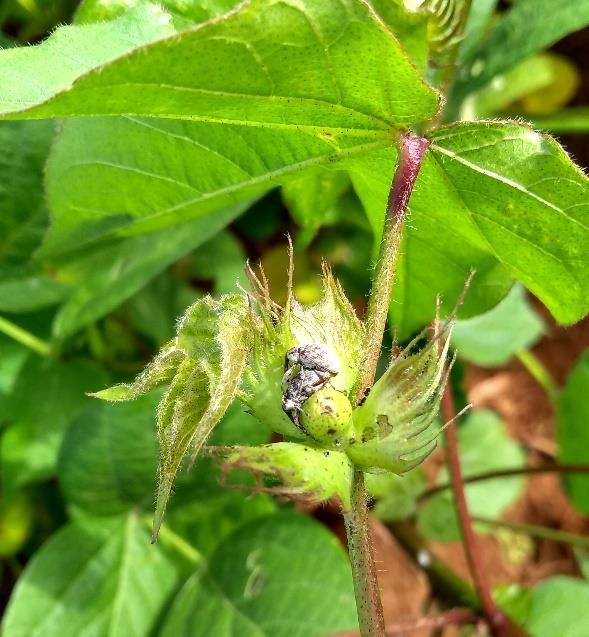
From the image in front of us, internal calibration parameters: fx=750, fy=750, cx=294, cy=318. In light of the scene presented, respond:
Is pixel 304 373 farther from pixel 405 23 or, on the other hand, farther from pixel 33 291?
pixel 33 291

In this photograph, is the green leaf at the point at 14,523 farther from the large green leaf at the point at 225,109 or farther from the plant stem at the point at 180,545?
the large green leaf at the point at 225,109

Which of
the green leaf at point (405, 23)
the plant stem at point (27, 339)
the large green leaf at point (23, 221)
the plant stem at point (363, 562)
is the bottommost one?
the plant stem at point (27, 339)

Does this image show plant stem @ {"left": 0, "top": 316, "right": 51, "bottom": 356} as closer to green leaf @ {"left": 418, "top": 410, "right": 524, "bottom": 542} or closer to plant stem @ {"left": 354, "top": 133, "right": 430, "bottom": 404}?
plant stem @ {"left": 354, "top": 133, "right": 430, "bottom": 404}

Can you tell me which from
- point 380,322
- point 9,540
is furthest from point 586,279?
point 9,540

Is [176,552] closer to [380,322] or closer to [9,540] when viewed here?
[9,540]

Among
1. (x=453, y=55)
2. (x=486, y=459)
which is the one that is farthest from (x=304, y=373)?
(x=486, y=459)

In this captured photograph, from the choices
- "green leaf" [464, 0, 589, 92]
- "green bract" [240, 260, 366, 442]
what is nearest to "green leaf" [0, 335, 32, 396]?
"green bract" [240, 260, 366, 442]

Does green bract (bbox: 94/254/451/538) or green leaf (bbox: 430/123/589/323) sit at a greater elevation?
green leaf (bbox: 430/123/589/323)

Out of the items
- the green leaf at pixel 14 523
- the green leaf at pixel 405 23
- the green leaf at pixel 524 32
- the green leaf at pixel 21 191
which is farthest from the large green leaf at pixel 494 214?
the green leaf at pixel 14 523
